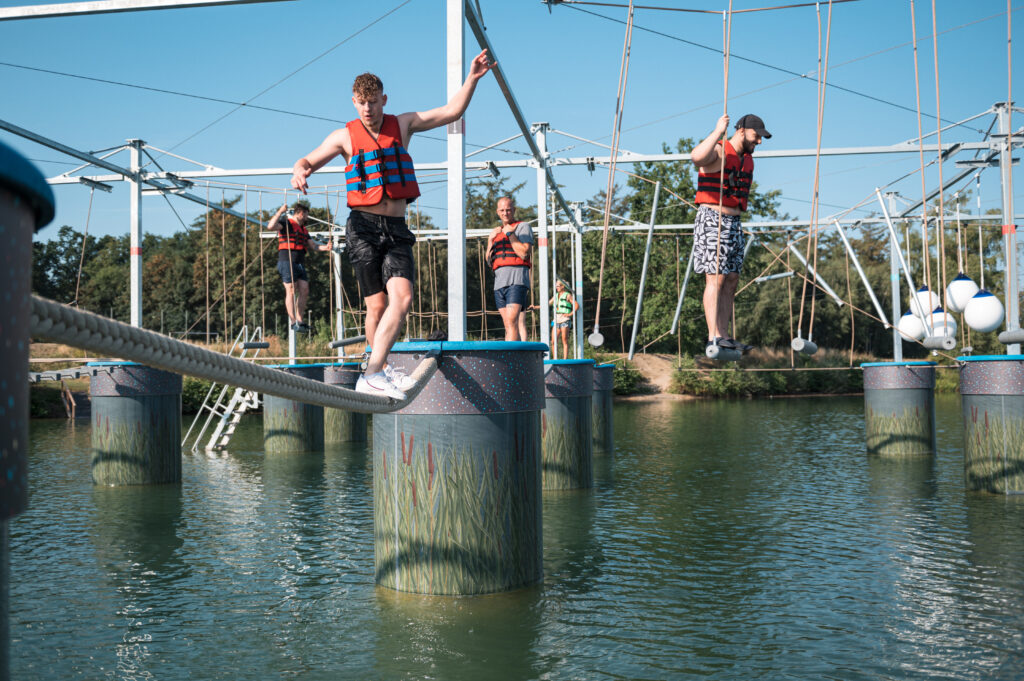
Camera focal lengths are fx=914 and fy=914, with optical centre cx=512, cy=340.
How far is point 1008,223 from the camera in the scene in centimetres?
1332

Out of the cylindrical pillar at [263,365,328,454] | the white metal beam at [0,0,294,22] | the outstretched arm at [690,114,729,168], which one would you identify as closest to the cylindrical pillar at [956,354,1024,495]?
the outstretched arm at [690,114,729,168]

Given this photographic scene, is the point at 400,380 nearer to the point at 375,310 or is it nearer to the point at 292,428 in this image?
the point at 375,310

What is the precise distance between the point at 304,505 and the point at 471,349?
613cm

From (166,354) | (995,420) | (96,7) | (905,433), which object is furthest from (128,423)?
(905,433)

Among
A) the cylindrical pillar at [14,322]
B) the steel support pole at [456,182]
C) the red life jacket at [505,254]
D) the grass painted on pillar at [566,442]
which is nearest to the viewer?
the cylindrical pillar at [14,322]

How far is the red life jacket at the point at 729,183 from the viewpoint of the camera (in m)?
7.43

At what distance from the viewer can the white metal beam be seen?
31.6ft

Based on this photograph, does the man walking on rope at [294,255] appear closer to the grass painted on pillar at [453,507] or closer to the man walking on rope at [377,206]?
the grass painted on pillar at [453,507]

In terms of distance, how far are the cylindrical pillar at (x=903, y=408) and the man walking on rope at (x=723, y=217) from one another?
9.69m

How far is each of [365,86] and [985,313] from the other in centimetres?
1482

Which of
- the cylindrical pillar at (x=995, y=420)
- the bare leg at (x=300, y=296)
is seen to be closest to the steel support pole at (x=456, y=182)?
the cylindrical pillar at (x=995, y=420)

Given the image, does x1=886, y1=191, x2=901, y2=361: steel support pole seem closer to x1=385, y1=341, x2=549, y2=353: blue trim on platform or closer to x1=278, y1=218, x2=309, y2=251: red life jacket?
x1=278, y1=218, x2=309, y2=251: red life jacket

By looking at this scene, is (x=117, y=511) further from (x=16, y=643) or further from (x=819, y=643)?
(x=819, y=643)

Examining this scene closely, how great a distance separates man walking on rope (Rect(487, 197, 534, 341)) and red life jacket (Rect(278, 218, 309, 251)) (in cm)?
499
